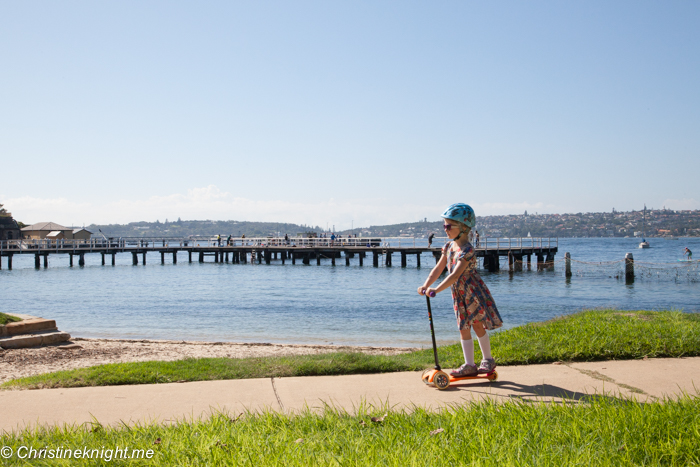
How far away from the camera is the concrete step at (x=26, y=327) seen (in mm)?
9859

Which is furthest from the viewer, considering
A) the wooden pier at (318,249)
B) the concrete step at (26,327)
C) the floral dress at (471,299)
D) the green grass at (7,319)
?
the wooden pier at (318,249)

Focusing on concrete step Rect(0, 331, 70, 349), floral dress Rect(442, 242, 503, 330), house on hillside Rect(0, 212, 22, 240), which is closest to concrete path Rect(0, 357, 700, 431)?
floral dress Rect(442, 242, 503, 330)

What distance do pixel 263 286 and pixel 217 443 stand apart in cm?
2914

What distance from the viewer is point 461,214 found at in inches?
204

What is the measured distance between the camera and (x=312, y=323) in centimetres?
1728

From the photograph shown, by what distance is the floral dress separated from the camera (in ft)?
16.7

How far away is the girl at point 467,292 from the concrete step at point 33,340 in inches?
324

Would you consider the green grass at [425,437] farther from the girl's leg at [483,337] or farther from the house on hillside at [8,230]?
the house on hillside at [8,230]

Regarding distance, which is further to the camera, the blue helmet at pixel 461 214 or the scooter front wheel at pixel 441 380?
the blue helmet at pixel 461 214

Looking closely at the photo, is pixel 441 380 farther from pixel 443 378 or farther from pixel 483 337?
pixel 483 337

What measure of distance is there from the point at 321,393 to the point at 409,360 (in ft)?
6.55

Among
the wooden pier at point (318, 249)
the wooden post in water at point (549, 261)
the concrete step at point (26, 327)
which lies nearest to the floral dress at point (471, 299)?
the concrete step at point (26, 327)

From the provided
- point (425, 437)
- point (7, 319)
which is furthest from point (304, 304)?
point (425, 437)

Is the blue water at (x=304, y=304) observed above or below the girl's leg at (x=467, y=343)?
below
